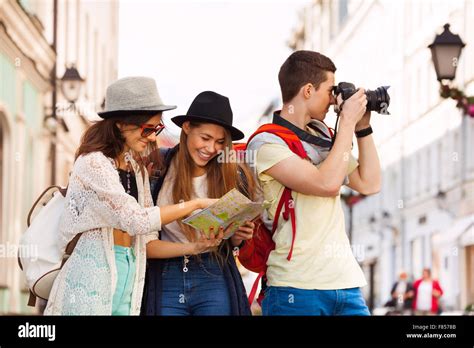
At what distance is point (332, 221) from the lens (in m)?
4.42

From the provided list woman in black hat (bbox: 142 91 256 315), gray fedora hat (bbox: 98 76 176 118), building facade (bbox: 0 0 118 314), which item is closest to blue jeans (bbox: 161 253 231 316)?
woman in black hat (bbox: 142 91 256 315)

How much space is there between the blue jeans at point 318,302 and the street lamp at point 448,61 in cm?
376

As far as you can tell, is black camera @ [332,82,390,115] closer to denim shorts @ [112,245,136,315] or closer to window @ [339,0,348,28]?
denim shorts @ [112,245,136,315]

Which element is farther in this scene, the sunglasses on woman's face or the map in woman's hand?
the sunglasses on woman's face

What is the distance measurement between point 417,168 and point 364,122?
13.0 m

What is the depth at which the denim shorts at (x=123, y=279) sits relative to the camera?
14.1 ft

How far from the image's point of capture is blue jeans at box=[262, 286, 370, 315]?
4375 millimetres

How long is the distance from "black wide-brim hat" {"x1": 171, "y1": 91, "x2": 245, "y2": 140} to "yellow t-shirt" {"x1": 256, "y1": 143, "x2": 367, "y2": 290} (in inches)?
7.7

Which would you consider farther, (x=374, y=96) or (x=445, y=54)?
(x=445, y=54)

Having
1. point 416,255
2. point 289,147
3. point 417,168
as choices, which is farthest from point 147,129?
point 416,255

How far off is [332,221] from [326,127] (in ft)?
1.37

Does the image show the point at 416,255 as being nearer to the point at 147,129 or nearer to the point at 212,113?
the point at 212,113

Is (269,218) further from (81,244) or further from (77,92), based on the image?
(77,92)

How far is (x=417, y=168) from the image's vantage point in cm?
1742
